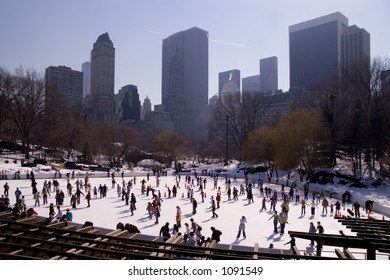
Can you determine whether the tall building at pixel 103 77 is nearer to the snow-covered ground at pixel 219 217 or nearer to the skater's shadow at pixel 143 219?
the snow-covered ground at pixel 219 217

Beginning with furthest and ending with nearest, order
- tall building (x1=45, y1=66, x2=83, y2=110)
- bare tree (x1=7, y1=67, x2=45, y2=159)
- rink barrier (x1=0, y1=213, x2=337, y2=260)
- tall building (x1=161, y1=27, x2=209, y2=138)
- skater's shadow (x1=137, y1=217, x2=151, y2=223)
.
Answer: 1. tall building (x1=161, y1=27, x2=209, y2=138)
2. tall building (x1=45, y1=66, x2=83, y2=110)
3. bare tree (x1=7, y1=67, x2=45, y2=159)
4. skater's shadow (x1=137, y1=217, x2=151, y2=223)
5. rink barrier (x1=0, y1=213, x2=337, y2=260)

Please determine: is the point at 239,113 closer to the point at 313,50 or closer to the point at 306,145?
the point at 306,145

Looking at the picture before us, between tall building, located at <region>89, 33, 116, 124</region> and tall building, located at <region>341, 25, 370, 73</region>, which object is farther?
tall building, located at <region>89, 33, 116, 124</region>

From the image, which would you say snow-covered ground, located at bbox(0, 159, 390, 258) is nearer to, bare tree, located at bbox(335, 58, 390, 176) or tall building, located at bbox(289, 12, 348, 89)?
bare tree, located at bbox(335, 58, 390, 176)

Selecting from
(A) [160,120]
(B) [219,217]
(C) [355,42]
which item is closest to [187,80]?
(A) [160,120]

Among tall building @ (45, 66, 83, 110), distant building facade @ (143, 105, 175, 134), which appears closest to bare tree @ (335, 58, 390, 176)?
tall building @ (45, 66, 83, 110)

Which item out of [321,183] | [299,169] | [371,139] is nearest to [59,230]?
[321,183]

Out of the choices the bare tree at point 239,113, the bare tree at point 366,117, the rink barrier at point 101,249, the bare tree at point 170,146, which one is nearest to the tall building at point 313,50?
the bare tree at point 239,113

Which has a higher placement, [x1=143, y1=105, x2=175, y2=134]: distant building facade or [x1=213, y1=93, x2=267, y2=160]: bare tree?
[x1=143, y1=105, x2=175, y2=134]: distant building facade
